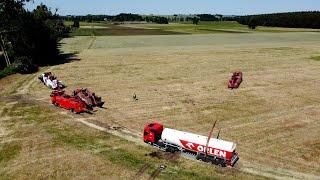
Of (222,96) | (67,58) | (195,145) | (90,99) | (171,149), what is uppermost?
(90,99)

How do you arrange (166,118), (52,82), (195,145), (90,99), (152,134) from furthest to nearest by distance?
(52,82), (90,99), (166,118), (152,134), (195,145)

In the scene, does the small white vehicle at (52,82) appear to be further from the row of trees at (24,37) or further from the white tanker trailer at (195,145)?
the white tanker trailer at (195,145)

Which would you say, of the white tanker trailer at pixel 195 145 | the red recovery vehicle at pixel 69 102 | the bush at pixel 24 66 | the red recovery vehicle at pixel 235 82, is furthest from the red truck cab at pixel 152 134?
the bush at pixel 24 66

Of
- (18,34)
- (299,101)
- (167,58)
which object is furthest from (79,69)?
(299,101)

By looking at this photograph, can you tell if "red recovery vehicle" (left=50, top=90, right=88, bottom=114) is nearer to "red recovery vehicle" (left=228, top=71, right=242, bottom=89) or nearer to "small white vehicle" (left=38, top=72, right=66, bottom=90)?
"small white vehicle" (left=38, top=72, right=66, bottom=90)

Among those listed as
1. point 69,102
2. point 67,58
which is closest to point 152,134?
point 69,102

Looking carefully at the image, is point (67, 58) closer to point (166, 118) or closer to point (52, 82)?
point (52, 82)

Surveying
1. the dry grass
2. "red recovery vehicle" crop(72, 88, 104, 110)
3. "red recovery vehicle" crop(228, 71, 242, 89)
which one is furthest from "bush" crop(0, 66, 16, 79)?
"red recovery vehicle" crop(228, 71, 242, 89)
